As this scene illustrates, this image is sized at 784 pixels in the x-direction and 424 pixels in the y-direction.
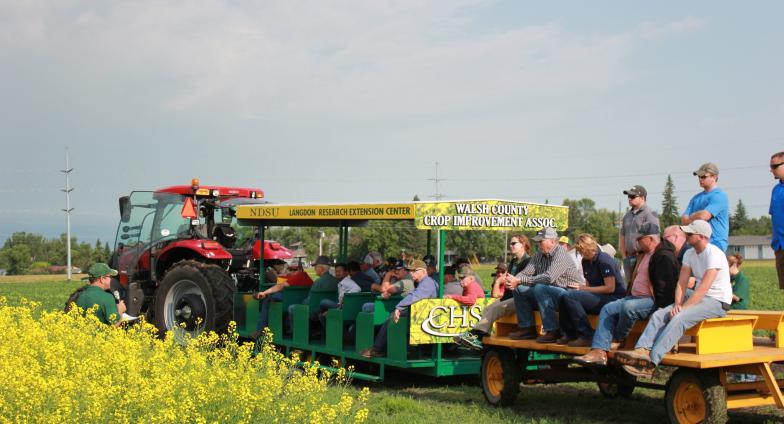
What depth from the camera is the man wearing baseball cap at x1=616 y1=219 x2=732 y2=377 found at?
23.9 feet

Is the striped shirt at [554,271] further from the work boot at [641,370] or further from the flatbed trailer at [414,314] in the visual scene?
the work boot at [641,370]

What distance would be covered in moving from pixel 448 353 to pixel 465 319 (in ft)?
1.98

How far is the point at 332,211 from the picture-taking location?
37.0ft

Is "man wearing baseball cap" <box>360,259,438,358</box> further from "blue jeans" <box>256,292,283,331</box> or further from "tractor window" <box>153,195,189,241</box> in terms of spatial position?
"tractor window" <box>153,195,189,241</box>

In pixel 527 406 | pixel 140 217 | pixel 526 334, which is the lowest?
pixel 527 406

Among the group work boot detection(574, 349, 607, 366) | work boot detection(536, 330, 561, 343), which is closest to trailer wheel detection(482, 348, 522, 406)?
work boot detection(536, 330, 561, 343)

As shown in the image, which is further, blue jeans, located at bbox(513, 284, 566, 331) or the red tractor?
the red tractor

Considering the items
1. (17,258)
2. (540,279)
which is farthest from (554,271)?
(17,258)

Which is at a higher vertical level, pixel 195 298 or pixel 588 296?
pixel 588 296

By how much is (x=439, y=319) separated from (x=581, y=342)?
7.23 feet

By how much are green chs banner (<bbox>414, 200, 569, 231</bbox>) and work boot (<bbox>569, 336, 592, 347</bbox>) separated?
2.01 m

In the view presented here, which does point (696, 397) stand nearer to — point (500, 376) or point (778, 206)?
point (778, 206)

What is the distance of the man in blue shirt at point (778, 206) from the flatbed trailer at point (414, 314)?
2707 mm

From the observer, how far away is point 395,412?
8898 mm
